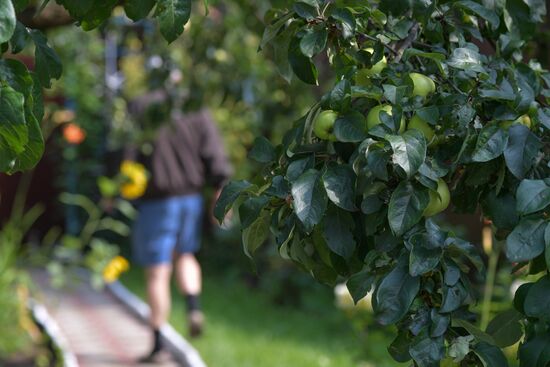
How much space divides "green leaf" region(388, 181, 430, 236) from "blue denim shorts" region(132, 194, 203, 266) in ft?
13.7

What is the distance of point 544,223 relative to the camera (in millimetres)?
1307

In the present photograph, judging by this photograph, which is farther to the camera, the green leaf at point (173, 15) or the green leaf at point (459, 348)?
the green leaf at point (173, 15)

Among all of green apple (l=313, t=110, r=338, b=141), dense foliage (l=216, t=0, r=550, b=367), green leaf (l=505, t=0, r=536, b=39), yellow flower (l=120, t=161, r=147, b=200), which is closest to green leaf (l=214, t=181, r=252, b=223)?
dense foliage (l=216, t=0, r=550, b=367)

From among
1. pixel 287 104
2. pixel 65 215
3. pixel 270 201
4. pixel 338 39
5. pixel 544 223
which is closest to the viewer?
pixel 544 223

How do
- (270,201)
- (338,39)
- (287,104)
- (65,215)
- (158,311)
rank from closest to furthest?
1. (270,201)
2. (338,39)
3. (158,311)
4. (287,104)
5. (65,215)

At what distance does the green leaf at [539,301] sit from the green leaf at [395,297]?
0.16m

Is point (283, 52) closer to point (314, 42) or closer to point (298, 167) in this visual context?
point (314, 42)

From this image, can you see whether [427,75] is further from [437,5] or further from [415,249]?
[415,249]

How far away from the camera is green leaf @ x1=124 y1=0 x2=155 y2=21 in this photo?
148cm

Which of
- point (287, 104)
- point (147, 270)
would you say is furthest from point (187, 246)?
point (287, 104)

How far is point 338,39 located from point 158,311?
403 cm

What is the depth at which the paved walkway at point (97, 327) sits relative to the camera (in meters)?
5.52

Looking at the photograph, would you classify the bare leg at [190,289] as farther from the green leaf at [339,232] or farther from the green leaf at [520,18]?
the green leaf at [339,232]

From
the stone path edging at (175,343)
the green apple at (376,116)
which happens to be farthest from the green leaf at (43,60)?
the stone path edging at (175,343)
